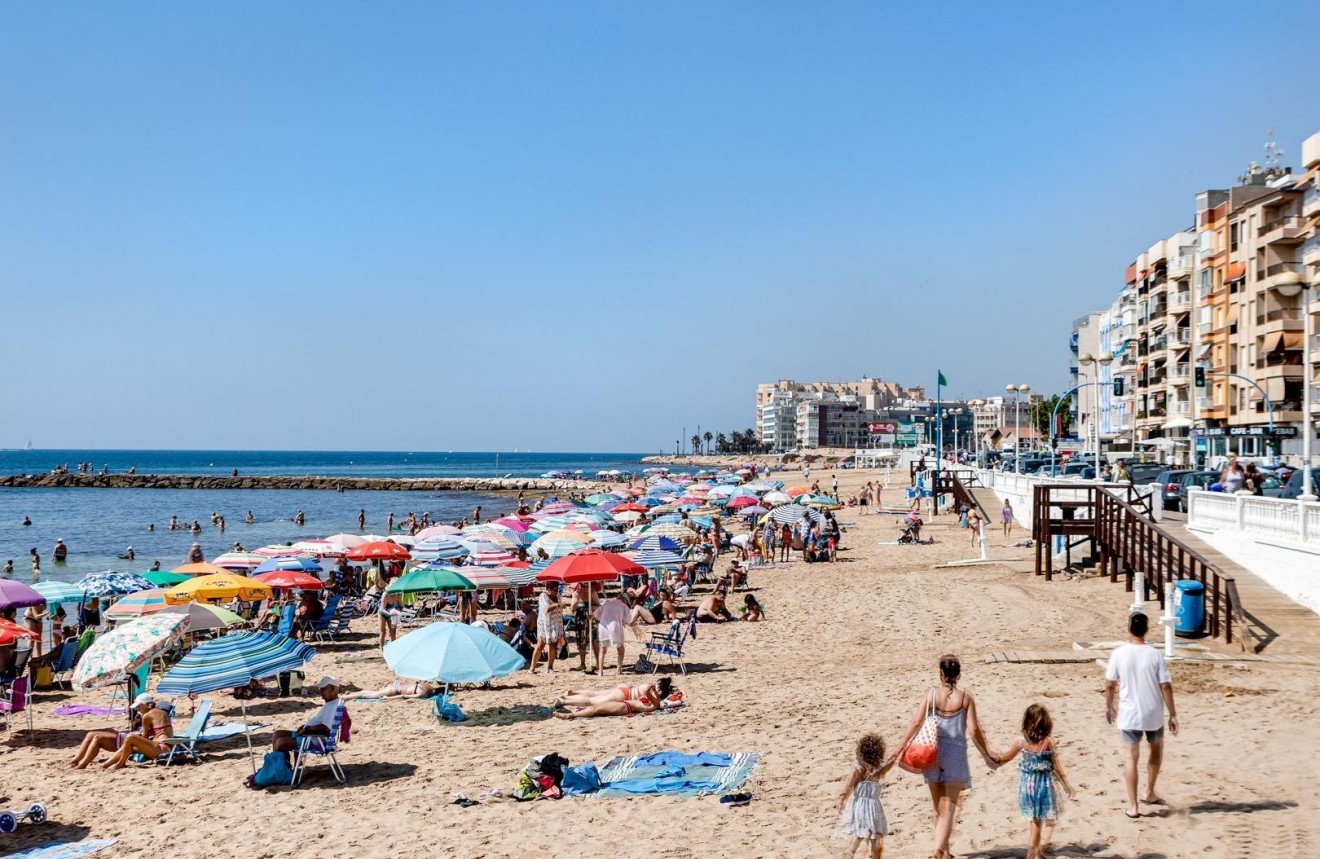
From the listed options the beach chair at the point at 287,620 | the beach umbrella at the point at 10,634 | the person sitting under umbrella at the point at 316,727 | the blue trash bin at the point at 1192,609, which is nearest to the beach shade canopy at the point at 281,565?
the beach chair at the point at 287,620

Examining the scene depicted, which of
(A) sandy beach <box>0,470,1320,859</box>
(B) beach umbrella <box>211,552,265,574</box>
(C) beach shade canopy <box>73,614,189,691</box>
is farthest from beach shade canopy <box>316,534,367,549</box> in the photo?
(C) beach shade canopy <box>73,614,189,691</box>

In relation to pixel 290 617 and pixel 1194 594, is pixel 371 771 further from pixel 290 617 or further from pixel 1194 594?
pixel 1194 594

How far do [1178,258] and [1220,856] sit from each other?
53.0m

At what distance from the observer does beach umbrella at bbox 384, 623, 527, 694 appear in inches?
443

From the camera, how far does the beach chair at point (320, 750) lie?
383 inches

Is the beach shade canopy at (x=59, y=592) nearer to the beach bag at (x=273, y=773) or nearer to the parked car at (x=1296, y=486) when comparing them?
the beach bag at (x=273, y=773)

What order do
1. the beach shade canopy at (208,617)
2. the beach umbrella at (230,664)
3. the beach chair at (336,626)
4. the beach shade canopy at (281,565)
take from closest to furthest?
the beach umbrella at (230,664) → the beach shade canopy at (208,617) → the beach chair at (336,626) → the beach shade canopy at (281,565)

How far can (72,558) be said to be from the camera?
Result: 133 ft

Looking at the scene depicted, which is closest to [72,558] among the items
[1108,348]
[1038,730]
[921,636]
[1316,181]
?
[921,636]

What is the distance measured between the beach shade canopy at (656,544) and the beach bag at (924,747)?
15.7 m

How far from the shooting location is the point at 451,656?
11406mm

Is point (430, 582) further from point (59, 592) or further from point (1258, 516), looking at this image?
point (1258, 516)

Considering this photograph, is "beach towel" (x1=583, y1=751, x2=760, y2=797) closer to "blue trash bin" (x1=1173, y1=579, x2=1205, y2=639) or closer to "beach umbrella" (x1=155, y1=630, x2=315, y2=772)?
"beach umbrella" (x1=155, y1=630, x2=315, y2=772)

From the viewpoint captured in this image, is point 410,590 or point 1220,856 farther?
point 410,590
